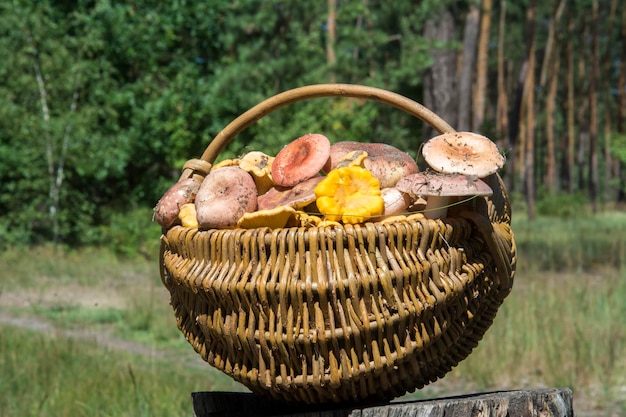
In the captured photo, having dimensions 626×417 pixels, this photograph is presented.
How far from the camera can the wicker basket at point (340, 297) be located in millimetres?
1912

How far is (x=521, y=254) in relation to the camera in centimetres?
1200

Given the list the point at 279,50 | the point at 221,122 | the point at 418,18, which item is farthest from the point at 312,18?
the point at 418,18

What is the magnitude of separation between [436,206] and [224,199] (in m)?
0.58

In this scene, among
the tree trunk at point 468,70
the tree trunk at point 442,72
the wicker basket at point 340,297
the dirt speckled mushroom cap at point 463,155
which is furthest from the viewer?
the tree trunk at point 468,70

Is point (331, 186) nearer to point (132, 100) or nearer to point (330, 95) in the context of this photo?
point (330, 95)

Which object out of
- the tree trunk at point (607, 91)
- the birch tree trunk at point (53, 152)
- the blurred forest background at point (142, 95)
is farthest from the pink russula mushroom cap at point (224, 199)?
the tree trunk at point (607, 91)

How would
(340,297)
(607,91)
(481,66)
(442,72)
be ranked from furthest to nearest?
(607,91)
(481,66)
(442,72)
(340,297)

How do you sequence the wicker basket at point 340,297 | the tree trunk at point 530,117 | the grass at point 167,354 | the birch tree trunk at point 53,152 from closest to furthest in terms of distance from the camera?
1. the wicker basket at point 340,297
2. the grass at point 167,354
3. the birch tree trunk at point 53,152
4. the tree trunk at point 530,117

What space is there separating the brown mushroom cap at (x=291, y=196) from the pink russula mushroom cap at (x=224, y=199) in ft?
0.17

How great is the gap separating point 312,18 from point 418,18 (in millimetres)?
3609

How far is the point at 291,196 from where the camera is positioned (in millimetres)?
2123

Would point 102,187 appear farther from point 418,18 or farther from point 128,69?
point 418,18

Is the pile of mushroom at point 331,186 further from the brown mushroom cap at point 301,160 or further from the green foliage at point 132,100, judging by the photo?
the green foliage at point 132,100

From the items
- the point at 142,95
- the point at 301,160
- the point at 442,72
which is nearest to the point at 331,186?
the point at 301,160
